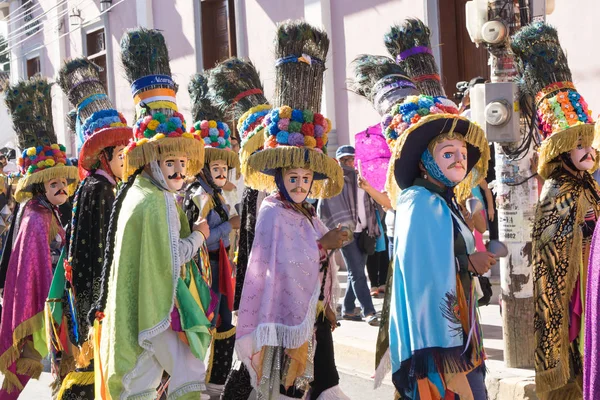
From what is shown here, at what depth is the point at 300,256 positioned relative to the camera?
234 inches

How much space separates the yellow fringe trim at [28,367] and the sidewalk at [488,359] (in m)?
2.46

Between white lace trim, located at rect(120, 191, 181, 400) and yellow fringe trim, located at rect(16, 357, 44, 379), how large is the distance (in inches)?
77.0

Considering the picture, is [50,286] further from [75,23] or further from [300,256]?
[75,23]

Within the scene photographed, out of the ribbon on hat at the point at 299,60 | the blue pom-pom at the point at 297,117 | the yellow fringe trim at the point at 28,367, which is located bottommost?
the yellow fringe trim at the point at 28,367

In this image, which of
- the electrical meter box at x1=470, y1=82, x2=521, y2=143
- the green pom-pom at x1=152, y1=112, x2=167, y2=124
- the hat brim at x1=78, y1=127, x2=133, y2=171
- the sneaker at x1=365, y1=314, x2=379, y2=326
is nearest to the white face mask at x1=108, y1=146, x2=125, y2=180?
the hat brim at x1=78, y1=127, x2=133, y2=171

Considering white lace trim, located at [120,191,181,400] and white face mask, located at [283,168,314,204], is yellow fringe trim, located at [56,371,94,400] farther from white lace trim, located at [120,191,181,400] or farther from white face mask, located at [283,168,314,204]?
white face mask, located at [283,168,314,204]

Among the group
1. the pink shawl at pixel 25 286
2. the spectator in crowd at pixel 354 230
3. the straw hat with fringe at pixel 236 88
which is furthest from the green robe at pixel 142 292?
the spectator in crowd at pixel 354 230

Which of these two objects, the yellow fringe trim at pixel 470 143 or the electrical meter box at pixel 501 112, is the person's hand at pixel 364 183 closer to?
the electrical meter box at pixel 501 112

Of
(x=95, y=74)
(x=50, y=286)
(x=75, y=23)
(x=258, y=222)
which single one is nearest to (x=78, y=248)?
(x=50, y=286)

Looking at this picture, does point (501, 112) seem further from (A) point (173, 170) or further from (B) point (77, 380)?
(B) point (77, 380)

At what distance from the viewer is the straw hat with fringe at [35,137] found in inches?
298

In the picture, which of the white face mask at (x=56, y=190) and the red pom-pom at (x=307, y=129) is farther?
the white face mask at (x=56, y=190)

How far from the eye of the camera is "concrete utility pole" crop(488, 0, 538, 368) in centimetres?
682

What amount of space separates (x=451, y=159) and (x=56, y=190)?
3.71 meters
